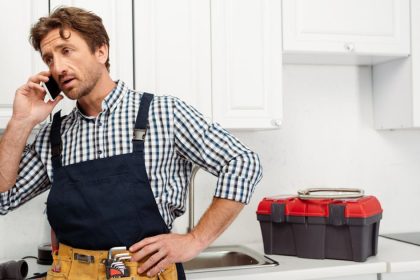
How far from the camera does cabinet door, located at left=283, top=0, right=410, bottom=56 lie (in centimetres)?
199

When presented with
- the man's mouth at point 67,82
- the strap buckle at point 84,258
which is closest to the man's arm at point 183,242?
the strap buckle at point 84,258

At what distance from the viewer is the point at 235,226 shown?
7.50 feet

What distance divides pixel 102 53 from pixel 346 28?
1.07m

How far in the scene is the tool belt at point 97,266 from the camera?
127 cm

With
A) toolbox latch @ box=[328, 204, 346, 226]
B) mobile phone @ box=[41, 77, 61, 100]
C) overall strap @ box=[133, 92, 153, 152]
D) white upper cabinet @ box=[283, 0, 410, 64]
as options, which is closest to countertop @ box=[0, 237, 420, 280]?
toolbox latch @ box=[328, 204, 346, 226]

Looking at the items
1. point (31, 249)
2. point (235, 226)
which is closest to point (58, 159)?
point (31, 249)

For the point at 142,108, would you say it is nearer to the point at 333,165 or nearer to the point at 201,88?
the point at 201,88

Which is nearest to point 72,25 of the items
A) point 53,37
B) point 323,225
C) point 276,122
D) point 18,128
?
point 53,37

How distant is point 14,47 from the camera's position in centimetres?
170

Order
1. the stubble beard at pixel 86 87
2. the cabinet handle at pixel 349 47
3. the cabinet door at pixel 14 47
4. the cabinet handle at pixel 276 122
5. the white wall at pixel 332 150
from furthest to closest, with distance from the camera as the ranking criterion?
1. the white wall at pixel 332 150
2. the cabinet handle at pixel 349 47
3. the cabinet handle at pixel 276 122
4. the cabinet door at pixel 14 47
5. the stubble beard at pixel 86 87

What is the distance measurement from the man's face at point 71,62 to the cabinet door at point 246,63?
1.93ft

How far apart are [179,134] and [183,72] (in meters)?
0.50

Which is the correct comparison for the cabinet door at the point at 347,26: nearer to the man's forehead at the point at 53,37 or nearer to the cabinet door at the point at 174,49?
the cabinet door at the point at 174,49

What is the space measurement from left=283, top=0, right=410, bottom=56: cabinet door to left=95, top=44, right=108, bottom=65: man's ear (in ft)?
2.58
